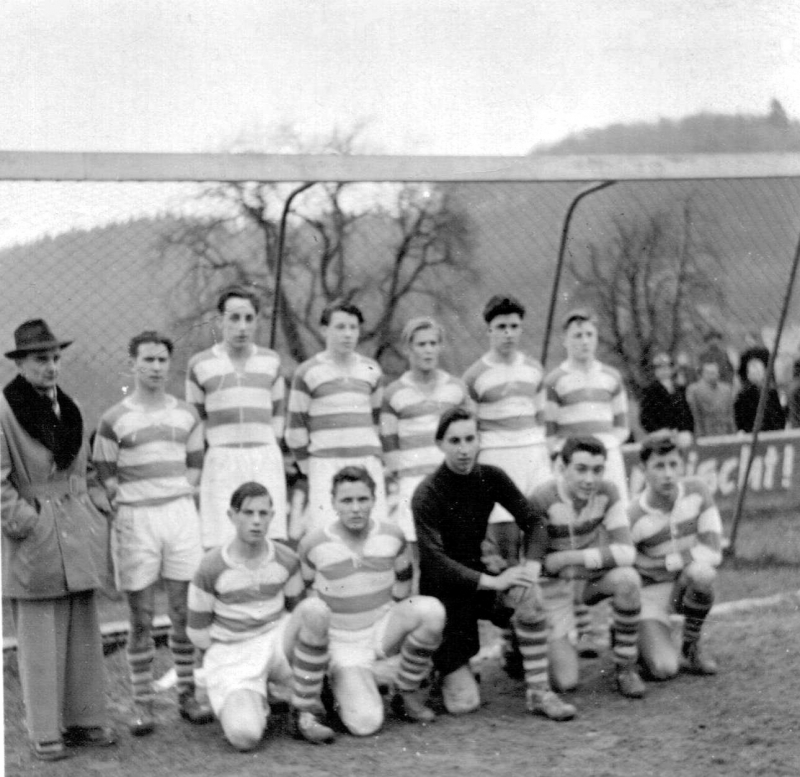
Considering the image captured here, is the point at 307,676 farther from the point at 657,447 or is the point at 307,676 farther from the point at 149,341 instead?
the point at 657,447

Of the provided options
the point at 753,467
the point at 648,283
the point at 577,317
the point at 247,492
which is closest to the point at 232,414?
the point at 247,492

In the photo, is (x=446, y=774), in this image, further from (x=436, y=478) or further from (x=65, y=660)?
(x=65, y=660)

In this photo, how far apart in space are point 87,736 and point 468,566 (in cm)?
126

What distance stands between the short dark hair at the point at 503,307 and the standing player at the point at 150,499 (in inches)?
46.8

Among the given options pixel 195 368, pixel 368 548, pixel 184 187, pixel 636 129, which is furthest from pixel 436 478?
pixel 636 129

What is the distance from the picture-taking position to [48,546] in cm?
307

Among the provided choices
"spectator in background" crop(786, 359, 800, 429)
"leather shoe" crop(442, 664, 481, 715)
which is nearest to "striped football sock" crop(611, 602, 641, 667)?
"leather shoe" crop(442, 664, 481, 715)

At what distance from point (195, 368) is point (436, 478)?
0.90 meters

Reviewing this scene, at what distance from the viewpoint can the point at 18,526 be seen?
9.98ft

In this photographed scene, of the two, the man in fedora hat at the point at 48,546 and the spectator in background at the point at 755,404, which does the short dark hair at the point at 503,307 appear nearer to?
the man in fedora hat at the point at 48,546

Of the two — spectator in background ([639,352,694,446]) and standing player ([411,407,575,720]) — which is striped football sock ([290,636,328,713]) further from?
spectator in background ([639,352,694,446])

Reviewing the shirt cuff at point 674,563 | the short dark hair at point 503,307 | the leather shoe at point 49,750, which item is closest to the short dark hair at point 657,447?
the shirt cuff at point 674,563

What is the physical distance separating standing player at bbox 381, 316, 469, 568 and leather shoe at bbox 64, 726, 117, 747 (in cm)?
121

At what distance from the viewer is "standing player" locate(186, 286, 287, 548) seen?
11.9 ft
